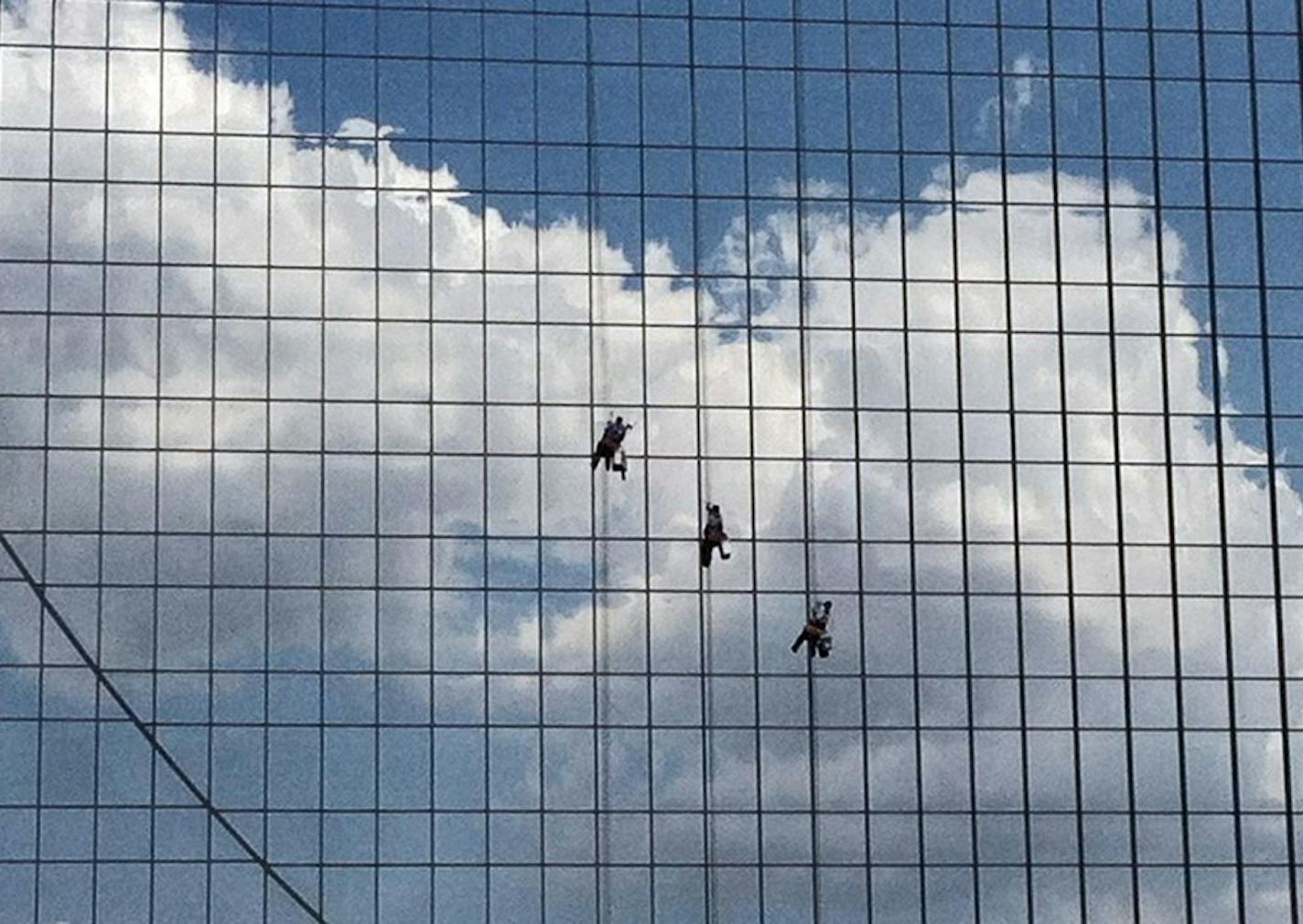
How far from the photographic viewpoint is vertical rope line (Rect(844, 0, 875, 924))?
55.2 metres

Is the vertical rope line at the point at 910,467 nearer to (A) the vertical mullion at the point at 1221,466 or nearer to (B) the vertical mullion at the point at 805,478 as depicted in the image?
(B) the vertical mullion at the point at 805,478

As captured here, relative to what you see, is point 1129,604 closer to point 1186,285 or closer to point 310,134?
point 1186,285

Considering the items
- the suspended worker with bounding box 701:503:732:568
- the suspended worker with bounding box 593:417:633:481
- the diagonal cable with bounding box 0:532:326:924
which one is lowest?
the diagonal cable with bounding box 0:532:326:924

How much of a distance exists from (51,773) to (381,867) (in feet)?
21.6

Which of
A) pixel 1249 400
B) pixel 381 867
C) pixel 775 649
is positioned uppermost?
pixel 1249 400

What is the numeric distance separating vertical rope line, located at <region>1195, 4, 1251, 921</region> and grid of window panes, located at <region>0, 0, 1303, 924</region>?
0.11 meters

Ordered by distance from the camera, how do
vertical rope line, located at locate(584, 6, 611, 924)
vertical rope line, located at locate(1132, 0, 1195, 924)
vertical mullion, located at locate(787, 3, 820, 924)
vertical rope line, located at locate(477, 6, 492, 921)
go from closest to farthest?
vertical rope line, located at locate(477, 6, 492, 921), vertical rope line, located at locate(584, 6, 611, 924), vertical mullion, located at locate(787, 3, 820, 924), vertical rope line, located at locate(1132, 0, 1195, 924)

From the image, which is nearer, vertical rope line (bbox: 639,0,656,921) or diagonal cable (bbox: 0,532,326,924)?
diagonal cable (bbox: 0,532,326,924)

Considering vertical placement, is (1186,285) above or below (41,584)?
above

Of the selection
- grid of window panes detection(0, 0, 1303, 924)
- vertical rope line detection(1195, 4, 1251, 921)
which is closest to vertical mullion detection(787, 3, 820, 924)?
grid of window panes detection(0, 0, 1303, 924)

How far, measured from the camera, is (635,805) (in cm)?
5456

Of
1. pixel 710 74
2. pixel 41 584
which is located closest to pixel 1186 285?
pixel 710 74

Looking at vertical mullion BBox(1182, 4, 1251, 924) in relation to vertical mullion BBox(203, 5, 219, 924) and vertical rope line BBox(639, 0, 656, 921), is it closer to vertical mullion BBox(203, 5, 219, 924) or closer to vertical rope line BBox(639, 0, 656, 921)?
vertical rope line BBox(639, 0, 656, 921)

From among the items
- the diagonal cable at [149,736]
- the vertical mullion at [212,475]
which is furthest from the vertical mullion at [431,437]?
the vertical mullion at [212,475]
